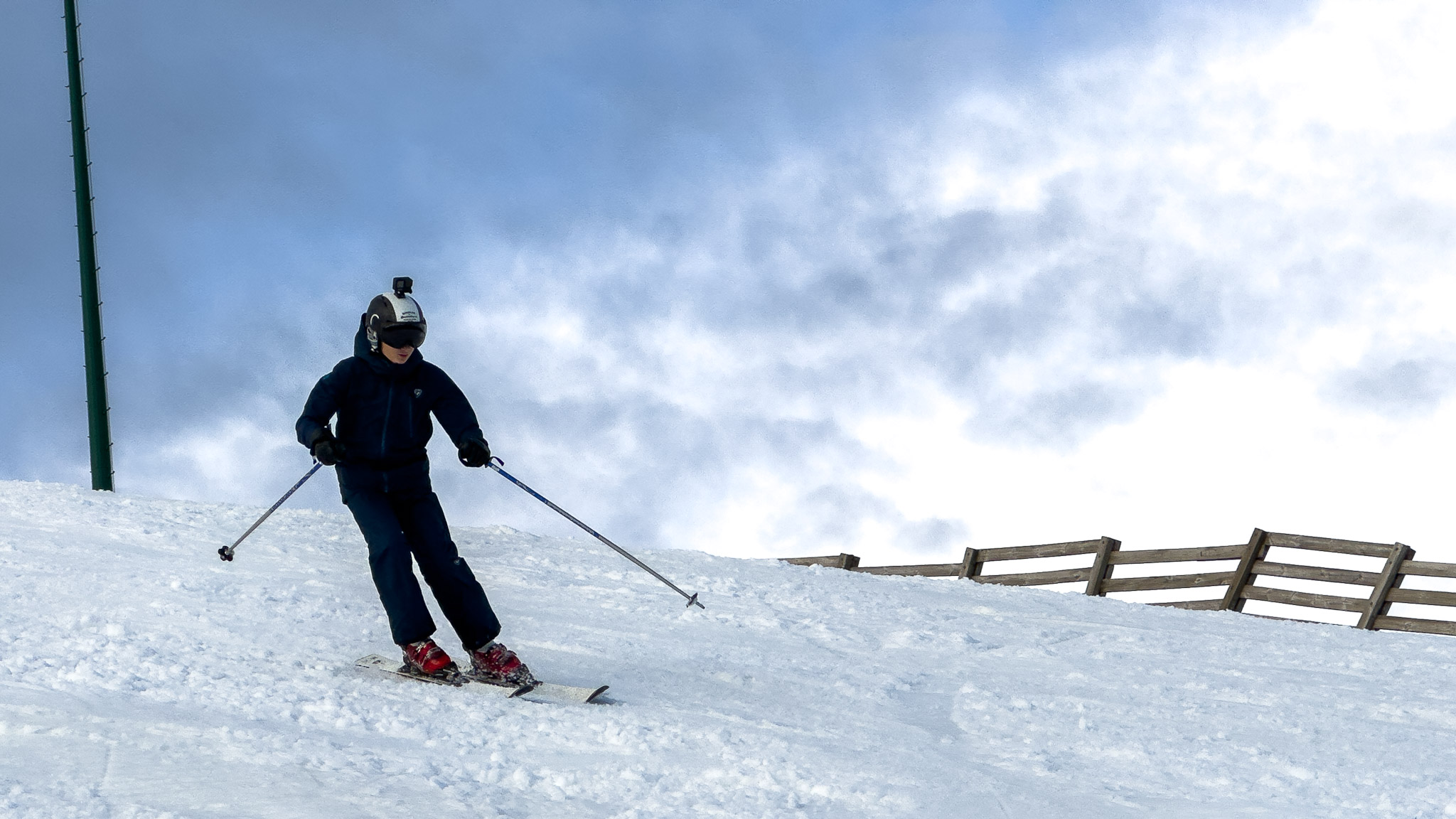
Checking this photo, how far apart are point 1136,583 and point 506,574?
661 centimetres

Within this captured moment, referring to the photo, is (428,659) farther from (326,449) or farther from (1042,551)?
(1042,551)

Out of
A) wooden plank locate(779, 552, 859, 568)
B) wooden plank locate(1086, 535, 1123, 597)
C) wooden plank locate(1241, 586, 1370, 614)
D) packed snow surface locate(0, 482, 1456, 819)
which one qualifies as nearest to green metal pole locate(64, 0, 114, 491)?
packed snow surface locate(0, 482, 1456, 819)

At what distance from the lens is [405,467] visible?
5520 mm

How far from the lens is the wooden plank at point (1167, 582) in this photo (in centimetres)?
1186

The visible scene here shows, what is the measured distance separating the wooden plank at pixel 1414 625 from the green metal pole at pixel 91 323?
1246cm

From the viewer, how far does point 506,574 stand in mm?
8914

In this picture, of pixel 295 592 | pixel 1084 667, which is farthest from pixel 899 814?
pixel 295 592

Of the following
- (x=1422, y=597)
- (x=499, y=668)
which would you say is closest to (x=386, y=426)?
(x=499, y=668)

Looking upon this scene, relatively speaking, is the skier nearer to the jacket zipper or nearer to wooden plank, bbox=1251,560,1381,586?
the jacket zipper

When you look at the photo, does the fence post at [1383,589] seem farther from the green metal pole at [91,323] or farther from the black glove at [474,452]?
the green metal pole at [91,323]

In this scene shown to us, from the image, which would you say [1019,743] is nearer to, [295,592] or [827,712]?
[827,712]

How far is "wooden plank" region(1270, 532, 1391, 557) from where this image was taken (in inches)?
446

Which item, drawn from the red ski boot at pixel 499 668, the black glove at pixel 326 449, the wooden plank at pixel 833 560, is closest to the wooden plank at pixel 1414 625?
the wooden plank at pixel 833 560

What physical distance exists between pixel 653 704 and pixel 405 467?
1525 mm
